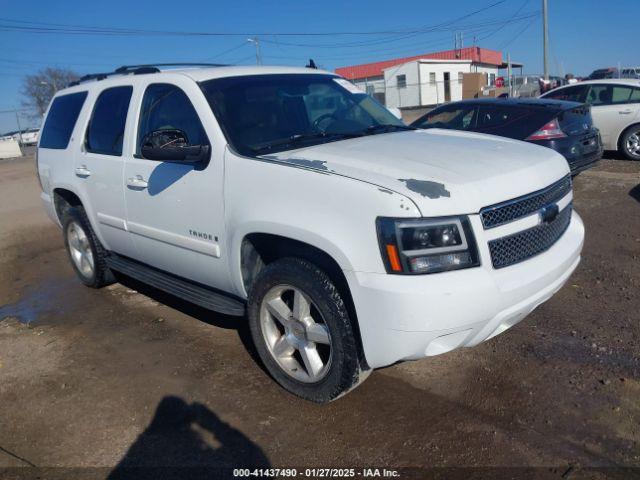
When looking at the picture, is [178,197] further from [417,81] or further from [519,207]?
[417,81]

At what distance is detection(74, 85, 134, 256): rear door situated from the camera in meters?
4.43

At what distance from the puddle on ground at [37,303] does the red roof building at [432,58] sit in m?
45.4

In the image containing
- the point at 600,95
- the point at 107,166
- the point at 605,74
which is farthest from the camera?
the point at 605,74

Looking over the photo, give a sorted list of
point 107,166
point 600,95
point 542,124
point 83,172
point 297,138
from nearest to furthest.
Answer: point 297,138 → point 107,166 → point 83,172 → point 542,124 → point 600,95

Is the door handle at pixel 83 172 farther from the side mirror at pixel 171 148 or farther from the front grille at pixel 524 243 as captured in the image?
the front grille at pixel 524 243

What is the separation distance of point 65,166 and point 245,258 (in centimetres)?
278

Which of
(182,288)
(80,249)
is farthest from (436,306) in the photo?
(80,249)

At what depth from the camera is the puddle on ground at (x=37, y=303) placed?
210 inches

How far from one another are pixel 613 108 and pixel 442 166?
9.32 m

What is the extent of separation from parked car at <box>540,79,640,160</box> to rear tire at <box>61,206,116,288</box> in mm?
9444

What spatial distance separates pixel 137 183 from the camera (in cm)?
410

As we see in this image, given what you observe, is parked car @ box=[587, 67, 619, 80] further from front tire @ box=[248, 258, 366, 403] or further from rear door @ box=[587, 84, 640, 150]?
front tire @ box=[248, 258, 366, 403]

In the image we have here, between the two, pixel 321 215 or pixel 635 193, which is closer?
pixel 321 215

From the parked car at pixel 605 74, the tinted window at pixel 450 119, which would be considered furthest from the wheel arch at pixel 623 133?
the parked car at pixel 605 74
